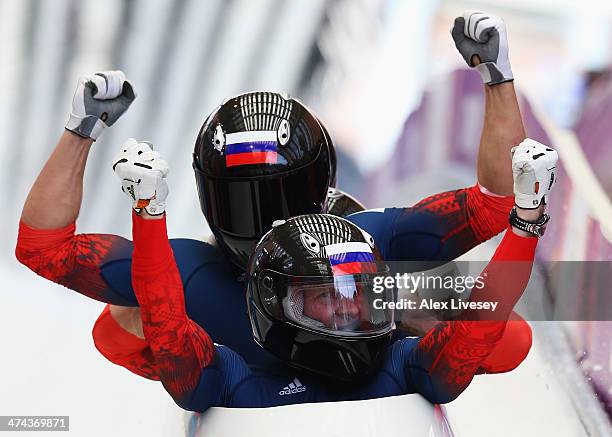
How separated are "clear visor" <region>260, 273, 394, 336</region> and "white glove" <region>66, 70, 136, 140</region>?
0.75 meters

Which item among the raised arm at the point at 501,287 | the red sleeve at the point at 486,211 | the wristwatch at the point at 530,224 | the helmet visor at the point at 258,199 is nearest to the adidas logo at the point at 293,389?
the raised arm at the point at 501,287

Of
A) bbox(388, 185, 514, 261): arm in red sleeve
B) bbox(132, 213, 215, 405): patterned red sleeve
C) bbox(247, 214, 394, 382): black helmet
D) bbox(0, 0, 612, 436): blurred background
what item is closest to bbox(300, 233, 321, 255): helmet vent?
bbox(247, 214, 394, 382): black helmet

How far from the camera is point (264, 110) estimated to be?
Result: 2.80 meters

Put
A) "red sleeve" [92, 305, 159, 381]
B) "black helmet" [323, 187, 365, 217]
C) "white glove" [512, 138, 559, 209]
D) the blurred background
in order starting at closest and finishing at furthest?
"white glove" [512, 138, 559, 209] → "red sleeve" [92, 305, 159, 381] → "black helmet" [323, 187, 365, 217] → the blurred background

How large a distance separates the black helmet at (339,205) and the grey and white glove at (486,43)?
551 mm

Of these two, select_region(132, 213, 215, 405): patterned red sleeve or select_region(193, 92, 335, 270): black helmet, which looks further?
select_region(193, 92, 335, 270): black helmet

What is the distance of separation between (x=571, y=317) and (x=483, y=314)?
1584 mm

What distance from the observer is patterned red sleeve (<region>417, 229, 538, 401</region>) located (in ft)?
7.36

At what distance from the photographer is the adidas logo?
2.44 meters

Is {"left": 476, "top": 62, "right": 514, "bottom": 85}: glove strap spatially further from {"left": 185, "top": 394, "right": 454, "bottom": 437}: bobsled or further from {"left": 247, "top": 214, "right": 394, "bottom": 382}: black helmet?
{"left": 185, "top": 394, "right": 454, "bottom": 437}: bobsled

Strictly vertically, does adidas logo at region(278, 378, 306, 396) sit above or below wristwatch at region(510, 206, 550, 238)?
below

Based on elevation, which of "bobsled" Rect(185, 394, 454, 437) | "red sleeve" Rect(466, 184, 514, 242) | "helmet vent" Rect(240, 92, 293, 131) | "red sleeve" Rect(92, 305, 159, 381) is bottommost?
"red sleeve" Rect(92, 305, 159, 381)

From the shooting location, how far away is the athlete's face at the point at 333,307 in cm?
233

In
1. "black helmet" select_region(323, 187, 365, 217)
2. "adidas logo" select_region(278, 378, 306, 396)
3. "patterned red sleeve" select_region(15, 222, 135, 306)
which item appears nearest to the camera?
"adidas logo" select_region(278, 378, 306, 396)
